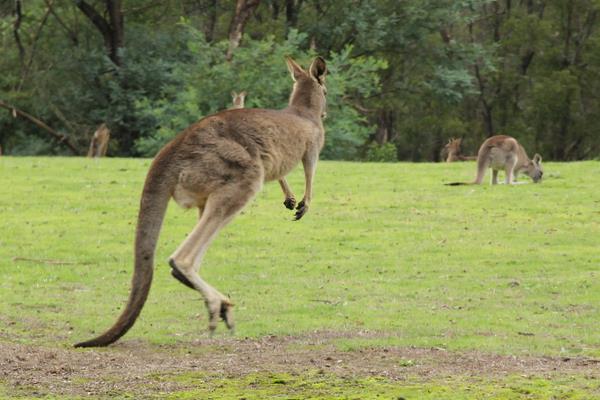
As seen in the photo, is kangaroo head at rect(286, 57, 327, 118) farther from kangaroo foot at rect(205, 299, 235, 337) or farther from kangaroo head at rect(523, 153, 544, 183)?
kangaroo head at rect(523, 153, 544, 183)

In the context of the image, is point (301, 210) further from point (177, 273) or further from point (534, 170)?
point (534, 170)

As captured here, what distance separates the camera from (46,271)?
14.2 metres

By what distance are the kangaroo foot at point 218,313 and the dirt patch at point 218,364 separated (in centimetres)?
66

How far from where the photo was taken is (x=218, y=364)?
26.7ft

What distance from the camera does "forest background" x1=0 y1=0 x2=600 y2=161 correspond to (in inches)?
1158

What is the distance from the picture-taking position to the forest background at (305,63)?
2942 cm

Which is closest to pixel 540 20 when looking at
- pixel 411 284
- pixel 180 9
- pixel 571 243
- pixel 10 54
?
pixel 180 9

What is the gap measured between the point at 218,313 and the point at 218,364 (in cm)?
166

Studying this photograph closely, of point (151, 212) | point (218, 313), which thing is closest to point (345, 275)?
point (151, 212)

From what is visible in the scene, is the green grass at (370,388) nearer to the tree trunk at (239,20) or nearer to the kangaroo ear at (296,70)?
the kangaroo ear at (296,70)

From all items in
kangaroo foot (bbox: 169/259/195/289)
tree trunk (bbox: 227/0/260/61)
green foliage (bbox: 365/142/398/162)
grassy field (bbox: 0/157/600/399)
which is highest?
tree trunk (bbox: 227/0/260/61)

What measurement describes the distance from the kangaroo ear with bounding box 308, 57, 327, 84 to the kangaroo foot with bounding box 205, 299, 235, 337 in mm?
2024

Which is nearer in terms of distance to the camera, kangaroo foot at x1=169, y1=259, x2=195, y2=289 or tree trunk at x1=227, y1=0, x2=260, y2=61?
kangaroo foot at x1=169, y1=259, x2=195, y2=289

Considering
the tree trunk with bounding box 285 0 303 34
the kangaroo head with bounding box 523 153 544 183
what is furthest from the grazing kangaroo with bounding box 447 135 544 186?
the tree trunk with bounding box 285 0 303 34
